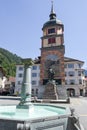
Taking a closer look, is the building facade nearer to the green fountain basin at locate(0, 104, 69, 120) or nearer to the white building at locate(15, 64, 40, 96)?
the white building at locate(15, 64, 40, 96)

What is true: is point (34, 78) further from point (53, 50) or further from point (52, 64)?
point (53, 50)

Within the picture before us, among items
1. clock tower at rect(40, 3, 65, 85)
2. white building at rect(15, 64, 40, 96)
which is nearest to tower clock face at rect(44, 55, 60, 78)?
clock tower at rect(40, 3, 65, 85)

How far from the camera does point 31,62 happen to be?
327 inches

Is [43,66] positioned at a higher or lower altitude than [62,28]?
lower

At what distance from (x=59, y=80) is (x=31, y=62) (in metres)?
32.6

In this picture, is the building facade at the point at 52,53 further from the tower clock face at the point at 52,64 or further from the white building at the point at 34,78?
the white building at the point at 34,78

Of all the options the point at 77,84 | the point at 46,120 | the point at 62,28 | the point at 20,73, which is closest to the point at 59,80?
the point at 62,28

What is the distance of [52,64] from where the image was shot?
41.8 m

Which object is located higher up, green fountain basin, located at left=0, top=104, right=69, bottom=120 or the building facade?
the building facade

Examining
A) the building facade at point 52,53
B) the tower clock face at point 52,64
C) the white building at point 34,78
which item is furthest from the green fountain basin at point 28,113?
the white building at point 34,78

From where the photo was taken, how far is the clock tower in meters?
41.2

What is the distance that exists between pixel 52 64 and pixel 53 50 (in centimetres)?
394

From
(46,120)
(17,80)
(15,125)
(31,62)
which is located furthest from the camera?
(17,80)

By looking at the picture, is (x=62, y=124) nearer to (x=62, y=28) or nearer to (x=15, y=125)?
(x=15, y=125)
